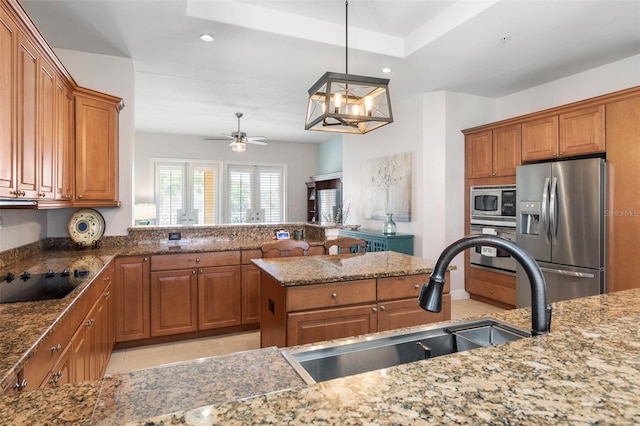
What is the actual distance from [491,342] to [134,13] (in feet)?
10.4

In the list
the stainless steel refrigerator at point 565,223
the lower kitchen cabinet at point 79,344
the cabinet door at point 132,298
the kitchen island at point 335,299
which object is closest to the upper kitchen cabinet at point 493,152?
the stainless steel refrigerator at point 565,223

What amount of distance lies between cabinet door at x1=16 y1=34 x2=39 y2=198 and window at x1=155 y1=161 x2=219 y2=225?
5.43 meters

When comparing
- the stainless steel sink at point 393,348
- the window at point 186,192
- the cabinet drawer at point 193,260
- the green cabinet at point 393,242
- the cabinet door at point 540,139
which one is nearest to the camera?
the stainless steel sink at point 393,348

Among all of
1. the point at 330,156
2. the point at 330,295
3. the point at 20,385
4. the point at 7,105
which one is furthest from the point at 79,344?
the point at 330,156

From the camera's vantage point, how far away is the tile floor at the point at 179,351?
2925 millimetres

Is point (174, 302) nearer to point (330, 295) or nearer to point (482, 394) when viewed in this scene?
point (330, 295)

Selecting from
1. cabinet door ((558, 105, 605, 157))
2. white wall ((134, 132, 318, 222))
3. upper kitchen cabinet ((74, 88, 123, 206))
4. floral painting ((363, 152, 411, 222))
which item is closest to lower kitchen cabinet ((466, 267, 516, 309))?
floral painting ((363, 152, 411, 222))

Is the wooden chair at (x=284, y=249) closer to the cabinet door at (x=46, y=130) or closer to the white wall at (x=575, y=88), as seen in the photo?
the cabinet door at (x=46, y=130)

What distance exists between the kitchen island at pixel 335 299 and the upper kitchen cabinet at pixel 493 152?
2336 millimetres

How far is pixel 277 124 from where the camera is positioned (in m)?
6.87

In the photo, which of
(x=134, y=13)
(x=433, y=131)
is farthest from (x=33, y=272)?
(x=433, y=131)

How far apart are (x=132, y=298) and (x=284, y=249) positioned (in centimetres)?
144

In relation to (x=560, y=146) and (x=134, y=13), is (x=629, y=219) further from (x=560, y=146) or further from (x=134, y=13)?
(x=134, y=13)

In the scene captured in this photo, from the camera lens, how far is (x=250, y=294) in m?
3.54
